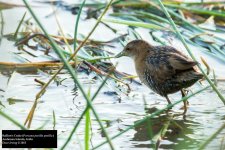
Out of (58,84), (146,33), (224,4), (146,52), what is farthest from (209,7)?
(58,84)

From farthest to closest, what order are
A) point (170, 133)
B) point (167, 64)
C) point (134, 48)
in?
point (134, 48)
point (167, 64)
point (170, 133)

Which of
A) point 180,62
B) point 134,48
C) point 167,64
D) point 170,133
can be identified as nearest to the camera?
point 170,133

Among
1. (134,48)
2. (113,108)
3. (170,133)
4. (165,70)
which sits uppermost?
(134,48)

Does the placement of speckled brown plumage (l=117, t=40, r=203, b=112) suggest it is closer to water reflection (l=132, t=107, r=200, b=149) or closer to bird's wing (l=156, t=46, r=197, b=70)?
bird's wing (l=156, t=46, r=197, b=70)

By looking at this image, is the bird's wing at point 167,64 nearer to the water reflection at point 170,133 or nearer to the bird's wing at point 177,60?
the bird's wing at point 177,60

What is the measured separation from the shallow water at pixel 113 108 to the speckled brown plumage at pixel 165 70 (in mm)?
221

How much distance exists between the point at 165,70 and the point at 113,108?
62 cm

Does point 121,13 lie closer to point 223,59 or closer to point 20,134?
point 223,59

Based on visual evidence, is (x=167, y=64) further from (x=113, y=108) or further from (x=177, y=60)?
(x=113, y=108)

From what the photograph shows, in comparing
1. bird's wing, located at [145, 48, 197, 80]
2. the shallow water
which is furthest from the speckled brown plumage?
the shallow water

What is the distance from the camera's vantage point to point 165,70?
6.97m

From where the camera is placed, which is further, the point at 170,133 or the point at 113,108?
the point at 113,108

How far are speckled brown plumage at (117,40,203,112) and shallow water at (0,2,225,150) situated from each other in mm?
221

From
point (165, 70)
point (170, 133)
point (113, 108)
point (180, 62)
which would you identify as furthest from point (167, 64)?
point (170, 133)
